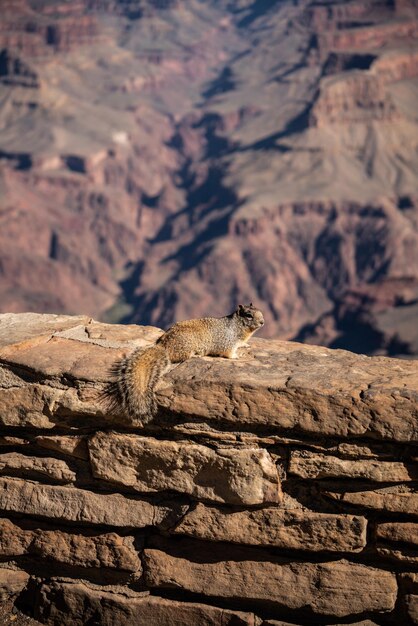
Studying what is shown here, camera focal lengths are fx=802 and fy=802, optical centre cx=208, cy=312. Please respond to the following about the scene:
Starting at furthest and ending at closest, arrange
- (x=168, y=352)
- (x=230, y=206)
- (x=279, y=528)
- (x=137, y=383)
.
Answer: (x=230, y=206) < (x=168, y=352) < (x=137, y=383) < (x=279, y=528)

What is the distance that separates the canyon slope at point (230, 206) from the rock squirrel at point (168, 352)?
6030 cm

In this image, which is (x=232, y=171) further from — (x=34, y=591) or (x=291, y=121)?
(x=34, y=591)

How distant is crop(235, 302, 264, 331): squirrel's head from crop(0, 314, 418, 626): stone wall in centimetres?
108

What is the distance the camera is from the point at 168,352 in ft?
24.5

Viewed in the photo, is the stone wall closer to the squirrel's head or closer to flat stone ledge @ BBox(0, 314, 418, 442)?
flat stone ledge @ BBox(0, 314, 418, 442)

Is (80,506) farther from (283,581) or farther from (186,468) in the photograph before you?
(283,581)

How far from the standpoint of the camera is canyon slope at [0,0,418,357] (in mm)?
97688

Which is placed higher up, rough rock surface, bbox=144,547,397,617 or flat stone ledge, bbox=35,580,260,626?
rough rock surface, bbox=144,547,397,617

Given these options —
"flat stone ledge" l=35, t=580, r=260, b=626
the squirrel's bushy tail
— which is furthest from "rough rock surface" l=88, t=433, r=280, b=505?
"flat stone ledge" l=35, t=580, r=260, b=626

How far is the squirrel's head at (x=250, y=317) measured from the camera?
8438 millimetres

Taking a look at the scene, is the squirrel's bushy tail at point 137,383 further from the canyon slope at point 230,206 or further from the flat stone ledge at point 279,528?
the canyon slope at point 230,206

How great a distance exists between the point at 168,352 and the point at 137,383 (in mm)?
710

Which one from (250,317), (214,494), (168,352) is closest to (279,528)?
(214,494)

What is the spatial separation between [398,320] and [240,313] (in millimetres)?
66080
